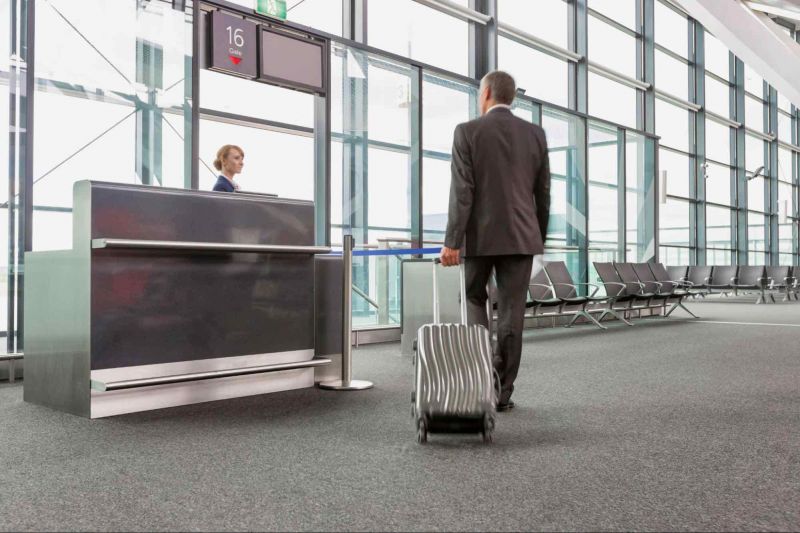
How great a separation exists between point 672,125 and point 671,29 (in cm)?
209

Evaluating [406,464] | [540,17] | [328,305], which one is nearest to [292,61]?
[328,305]

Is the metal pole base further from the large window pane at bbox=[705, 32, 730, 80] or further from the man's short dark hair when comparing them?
the large window pane at bbox=[705, 32, 730, 80]

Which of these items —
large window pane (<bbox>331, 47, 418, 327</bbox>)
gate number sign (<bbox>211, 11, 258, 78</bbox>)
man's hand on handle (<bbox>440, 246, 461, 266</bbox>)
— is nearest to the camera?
man's hand on handle (<bbox>440, 246, 461, 266</bbox>)

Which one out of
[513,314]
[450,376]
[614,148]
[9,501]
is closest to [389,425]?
[450,376]

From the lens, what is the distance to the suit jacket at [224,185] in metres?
4.66

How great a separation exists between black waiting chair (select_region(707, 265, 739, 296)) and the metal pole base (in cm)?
1162

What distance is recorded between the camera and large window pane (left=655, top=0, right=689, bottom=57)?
14.8 meters

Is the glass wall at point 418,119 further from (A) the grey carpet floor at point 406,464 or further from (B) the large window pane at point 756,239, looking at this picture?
(A) the grey carpet floor at point 406,464

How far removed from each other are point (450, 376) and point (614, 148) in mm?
8250

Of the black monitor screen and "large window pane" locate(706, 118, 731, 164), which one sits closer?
the black monitor screen

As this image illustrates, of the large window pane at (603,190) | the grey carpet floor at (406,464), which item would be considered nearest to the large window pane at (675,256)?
the large window pane at (603,190)

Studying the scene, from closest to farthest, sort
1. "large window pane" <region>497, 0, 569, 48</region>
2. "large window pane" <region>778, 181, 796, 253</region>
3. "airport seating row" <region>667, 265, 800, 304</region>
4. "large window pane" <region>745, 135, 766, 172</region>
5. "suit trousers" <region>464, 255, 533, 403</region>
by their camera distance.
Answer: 1. "suit trousers" <region>464, 255, 533, 403</region>
2. "large window pane" <region>497, 0, 569, 48</region>
3. "airport seating row" <region>667, 265, 800, 304</region>
4. "large window pane" <region>745, 135, 766, 172</region>
5. "large window pane" <region>778, 181, 796, 253</region>

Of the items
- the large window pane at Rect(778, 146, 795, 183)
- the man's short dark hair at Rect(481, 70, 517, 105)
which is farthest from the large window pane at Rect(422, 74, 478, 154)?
the large window pane at Rect(778, 146, 795, 183)

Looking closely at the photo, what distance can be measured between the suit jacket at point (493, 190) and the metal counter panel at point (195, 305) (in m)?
1.14
